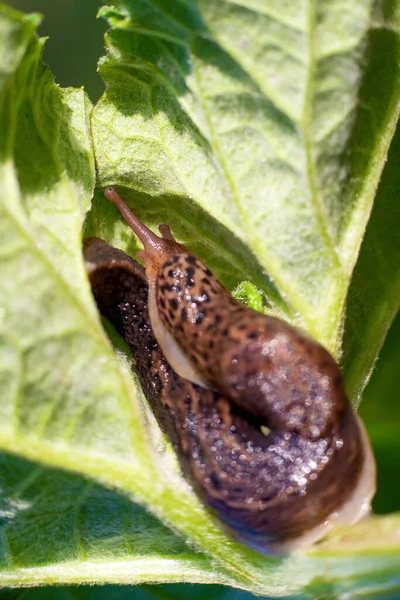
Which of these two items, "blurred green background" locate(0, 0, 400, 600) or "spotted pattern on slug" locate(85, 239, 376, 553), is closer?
"spotted pattern on slug" locate(85, 239, 376, 553)

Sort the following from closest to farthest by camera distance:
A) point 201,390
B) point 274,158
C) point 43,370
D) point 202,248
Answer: point 43,370, point 274,158, point 201,390, point 202,248

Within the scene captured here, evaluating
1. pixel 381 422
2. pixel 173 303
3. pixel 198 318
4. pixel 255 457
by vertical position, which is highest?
pixel 173 303

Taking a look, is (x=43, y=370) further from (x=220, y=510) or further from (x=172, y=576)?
(x=172, y=576)

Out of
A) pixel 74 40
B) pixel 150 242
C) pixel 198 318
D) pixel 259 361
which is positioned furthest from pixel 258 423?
pixel 74 40

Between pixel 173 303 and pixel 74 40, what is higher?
pixel 74 40

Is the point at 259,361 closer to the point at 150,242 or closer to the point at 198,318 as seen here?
the point at 198,318

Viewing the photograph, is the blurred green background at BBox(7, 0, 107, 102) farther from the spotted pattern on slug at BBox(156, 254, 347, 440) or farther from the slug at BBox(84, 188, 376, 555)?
the spotted pattern on slug at BBox(156, 254, 347, 440)

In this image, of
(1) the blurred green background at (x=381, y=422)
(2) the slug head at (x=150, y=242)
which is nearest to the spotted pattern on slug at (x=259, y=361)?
(2) the slug head at (x=150, y=242)

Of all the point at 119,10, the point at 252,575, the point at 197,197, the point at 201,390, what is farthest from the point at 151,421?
the point at 119,10

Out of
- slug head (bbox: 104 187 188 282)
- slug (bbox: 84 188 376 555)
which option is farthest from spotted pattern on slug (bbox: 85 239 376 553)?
slug head (bbox: 104 187 188 282)
